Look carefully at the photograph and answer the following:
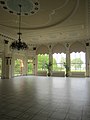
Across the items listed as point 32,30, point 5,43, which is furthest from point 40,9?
point 5,43

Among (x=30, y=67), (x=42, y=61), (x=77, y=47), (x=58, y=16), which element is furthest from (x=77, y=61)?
(x=58, y=16)

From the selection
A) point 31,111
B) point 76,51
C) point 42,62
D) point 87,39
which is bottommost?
point 31,111

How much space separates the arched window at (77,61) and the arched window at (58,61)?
1192 millimetres

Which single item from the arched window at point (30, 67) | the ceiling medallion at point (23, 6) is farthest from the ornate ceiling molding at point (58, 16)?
the arched window at point (30, 67)

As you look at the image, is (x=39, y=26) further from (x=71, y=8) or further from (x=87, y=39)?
(x=87, y=39)

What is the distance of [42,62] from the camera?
20.2 meters

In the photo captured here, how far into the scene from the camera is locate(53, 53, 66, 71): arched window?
19.4 metres

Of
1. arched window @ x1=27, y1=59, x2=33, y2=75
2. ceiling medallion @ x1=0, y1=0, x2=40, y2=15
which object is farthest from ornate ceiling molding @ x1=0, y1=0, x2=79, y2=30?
arched window @ x1=27, y1=59, x2=33, y2=75

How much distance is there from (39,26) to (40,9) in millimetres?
3789

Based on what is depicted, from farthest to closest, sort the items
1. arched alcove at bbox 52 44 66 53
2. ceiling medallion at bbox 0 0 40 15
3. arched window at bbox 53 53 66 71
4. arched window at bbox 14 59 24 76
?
arched window at bbox 53 53 66 71
arched alcove at bbox 52 44 66 53
arched window at bbox 14 59 24 76
ceiling medallion at bbox 0 0 40 15

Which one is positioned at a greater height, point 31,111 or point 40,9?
point 40,9

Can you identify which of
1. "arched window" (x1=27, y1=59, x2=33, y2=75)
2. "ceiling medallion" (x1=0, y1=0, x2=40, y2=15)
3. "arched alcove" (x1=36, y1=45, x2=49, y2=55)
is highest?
"ceiling medallion" (x1=0, y1=0, x2=40, y2=15)

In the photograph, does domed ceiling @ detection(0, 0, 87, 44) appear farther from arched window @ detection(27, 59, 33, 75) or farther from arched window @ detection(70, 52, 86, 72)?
arched window @ detection(27, 59, 33, 75)

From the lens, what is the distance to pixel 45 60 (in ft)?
66.2
